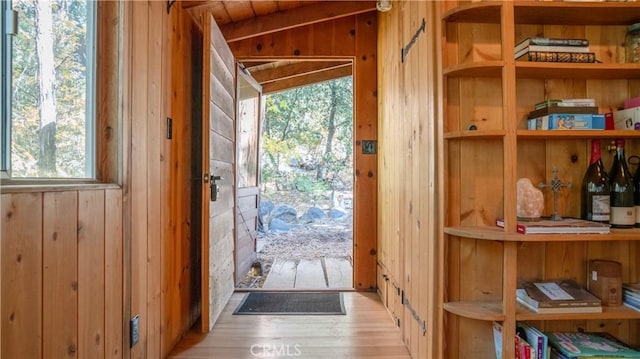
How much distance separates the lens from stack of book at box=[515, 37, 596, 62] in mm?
1327

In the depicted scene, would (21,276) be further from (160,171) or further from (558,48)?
(558,48)

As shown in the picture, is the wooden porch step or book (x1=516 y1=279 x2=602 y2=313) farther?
the wooden porch step

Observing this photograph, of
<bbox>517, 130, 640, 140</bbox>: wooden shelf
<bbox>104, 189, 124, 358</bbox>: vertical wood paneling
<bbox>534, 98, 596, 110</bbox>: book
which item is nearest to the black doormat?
<bbox>104, 189, 124, 358</bbox>: vertical wood paneling

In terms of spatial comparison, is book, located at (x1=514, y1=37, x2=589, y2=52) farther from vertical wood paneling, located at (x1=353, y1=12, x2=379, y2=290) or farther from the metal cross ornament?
vertical wood paneling, located at (x1=353, y1=12, x2=379, y2=290)

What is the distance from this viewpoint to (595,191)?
137 centimetres

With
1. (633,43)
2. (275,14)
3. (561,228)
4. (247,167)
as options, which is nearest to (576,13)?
(633,43)

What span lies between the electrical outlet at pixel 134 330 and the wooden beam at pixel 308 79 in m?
3.30

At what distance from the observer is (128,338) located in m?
1.42

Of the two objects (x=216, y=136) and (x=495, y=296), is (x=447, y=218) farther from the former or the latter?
(x=216, y=136)

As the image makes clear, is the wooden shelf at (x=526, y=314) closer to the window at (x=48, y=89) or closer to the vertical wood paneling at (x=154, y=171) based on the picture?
the vertical wood paneling at (x=154, y=171)

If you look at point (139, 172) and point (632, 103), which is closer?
point (632, 103)

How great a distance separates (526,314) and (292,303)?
1.65 metres

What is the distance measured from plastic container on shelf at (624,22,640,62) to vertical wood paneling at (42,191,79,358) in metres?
2.21

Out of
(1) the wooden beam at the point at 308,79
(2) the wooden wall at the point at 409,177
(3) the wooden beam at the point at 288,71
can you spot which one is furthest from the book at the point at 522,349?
(1) the wooden beam at the point at 308,79
